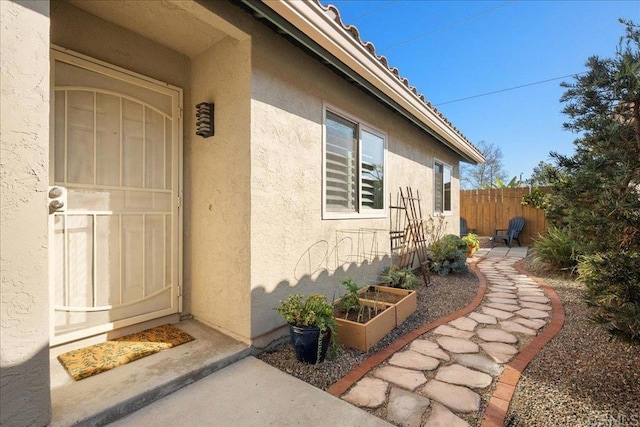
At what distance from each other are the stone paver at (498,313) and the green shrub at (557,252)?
3.12 metres

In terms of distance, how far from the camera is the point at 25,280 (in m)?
1.75

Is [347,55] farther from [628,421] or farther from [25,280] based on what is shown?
[628,421]

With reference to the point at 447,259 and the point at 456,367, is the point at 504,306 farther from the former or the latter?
the point at 456,367

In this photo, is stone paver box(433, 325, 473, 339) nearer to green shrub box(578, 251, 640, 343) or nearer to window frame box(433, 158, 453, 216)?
green shrub box(578, 251, 640, 343)

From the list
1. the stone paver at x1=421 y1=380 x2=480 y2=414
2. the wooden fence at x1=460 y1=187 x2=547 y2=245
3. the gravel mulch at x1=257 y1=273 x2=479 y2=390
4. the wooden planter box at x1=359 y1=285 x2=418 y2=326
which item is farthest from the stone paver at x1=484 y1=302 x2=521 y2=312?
the wooden fence at x1=460 y1=187 x2=547 y2=245

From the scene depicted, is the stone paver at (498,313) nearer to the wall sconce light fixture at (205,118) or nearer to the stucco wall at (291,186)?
the stucco wall at (291,186)

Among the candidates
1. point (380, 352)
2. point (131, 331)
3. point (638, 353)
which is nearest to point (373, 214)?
point (380, 352)

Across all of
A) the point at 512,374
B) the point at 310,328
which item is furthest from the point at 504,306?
the point at 310,328

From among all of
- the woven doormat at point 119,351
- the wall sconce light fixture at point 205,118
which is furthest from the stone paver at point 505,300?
the wall sconce light fixture at point 205,118

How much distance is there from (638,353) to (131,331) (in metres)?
4.95

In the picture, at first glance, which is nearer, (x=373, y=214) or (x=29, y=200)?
(x=29, y=200)

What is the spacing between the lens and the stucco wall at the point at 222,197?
3.00 meters

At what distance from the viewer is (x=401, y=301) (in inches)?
153

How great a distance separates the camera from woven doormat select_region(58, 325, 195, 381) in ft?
8.04
